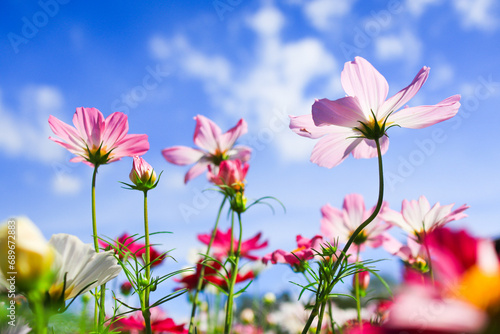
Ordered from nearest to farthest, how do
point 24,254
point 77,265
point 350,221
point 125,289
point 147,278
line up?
1. point 24,254
2. point 77,265
3. point 147,278
4. point 350,221
5. point 125,289

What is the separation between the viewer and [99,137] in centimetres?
66

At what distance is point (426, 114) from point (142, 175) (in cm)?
41

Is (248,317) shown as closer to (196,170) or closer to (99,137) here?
(196,170)

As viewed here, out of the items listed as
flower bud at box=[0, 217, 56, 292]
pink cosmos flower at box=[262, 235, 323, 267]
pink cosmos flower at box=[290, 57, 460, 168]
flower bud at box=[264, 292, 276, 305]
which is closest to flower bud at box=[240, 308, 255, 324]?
flower bud at box=[264, 292, 276, 305]

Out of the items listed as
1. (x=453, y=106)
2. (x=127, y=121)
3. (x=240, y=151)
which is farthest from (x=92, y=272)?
(x=240, y=151)

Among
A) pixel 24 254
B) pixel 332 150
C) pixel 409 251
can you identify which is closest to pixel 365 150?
pixel 332 150

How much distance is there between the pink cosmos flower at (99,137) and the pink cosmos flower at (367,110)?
0.28 meters

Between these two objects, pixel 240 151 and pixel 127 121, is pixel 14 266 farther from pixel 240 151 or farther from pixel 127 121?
pixel 240 151

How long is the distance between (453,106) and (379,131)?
0.10 m

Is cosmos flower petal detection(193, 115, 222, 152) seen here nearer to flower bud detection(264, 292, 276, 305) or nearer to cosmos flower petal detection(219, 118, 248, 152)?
cosmos flower petal detection(219, 118, 248, 152)

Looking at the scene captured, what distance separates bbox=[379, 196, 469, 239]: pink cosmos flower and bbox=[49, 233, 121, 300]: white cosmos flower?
516mm

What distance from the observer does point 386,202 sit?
0.78 metres

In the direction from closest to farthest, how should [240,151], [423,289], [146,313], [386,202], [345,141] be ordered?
[423,289] < [146,313] < [345,141] < [386,202] < [240,151]

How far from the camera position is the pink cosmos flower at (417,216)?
2.40 feet
